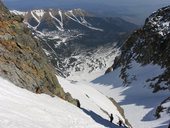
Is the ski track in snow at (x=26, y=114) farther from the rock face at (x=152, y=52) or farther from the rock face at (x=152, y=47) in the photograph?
the rock face at (x=152, y=47)

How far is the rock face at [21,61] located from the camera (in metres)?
43.1

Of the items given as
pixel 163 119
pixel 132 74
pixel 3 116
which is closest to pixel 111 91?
pixel 132 74

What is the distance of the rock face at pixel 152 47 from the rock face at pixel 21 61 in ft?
242

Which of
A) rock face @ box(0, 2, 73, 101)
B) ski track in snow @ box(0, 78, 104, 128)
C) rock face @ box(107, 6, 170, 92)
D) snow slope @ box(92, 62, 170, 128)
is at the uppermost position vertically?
rock face @ box(107, 6, 170, 92)

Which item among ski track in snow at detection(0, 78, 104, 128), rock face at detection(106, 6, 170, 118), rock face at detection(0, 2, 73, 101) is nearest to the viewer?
ski track in snow at detection(0, 78, 104, 128)

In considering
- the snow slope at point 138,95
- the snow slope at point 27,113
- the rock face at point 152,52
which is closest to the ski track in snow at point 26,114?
the snow slope at point 27,113

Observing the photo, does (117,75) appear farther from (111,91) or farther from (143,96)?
(143,96)

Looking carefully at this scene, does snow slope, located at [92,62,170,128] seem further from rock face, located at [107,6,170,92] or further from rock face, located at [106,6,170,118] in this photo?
rock face, located at [107,6,170,92]

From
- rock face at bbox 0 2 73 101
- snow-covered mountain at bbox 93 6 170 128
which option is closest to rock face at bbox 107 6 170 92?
snow-covered mountain at bbox 93 6 170 128

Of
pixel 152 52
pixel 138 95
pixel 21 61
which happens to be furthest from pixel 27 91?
pixel 152 52

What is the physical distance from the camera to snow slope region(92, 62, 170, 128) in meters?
89.0

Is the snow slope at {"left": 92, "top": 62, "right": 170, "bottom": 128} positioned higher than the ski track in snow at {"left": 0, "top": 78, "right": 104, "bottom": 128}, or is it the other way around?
the snow slope at {"left": 92, "top": 62, "right": 170, "bottom": 128}

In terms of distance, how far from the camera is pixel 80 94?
6838 centimetres

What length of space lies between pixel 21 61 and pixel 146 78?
92296 millimetres
